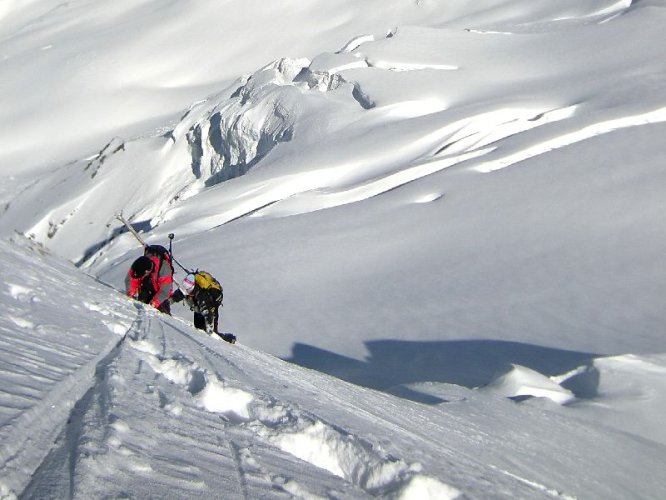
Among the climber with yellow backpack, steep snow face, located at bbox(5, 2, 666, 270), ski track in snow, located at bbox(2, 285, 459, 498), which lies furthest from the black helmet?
steep snow face, located at bbox(5, 2, 666, 270)

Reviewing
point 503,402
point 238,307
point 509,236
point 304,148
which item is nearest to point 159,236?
point 304,148

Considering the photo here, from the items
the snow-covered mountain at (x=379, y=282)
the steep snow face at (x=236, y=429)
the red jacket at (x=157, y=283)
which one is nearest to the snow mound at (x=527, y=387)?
the snow-covered mountain at (x=379, y=282)

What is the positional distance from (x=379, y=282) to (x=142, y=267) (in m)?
3.44

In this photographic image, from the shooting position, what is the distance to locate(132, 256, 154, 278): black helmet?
7159 millimetres

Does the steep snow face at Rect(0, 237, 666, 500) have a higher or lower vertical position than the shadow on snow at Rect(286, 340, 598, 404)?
higher

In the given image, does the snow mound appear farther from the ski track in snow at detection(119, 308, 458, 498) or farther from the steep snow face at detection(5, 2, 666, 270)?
the steep snow face at detection(5, 2, 666, 270)

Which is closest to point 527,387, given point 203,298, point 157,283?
point 203,298

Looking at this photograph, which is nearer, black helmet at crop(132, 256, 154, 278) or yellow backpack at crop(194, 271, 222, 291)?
yellow backpack at crop(194, 271, 222, 291)

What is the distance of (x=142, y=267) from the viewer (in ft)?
23.5

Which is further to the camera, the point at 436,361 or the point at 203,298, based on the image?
the point at 436,361

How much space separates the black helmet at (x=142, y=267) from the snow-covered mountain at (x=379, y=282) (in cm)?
58

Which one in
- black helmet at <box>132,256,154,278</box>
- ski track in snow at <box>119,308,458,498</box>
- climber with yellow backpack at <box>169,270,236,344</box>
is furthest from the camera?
black helmet at <box>132,256,154,278</box>

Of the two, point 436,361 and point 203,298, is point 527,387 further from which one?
point 203,298

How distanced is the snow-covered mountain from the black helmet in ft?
1.89
